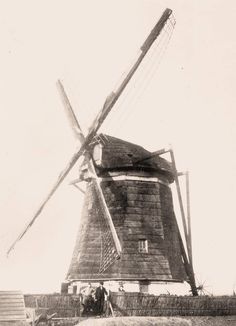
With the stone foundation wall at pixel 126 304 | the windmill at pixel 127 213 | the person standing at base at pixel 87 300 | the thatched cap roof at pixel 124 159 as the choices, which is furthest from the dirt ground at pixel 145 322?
the thatched cap roof at pixel 124 159

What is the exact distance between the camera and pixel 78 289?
1869 cm

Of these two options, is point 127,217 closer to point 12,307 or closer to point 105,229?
point 105,229

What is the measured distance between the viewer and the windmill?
1795 cm

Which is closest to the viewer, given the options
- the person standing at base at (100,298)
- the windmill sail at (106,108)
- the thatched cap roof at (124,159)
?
the person standing at base at (100,298)

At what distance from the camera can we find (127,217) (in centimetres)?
1870

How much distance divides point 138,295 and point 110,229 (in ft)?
8.37

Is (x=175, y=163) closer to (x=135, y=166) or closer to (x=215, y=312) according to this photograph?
(x=135, y=166)

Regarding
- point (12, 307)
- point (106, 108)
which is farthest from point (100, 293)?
point (106, 108)

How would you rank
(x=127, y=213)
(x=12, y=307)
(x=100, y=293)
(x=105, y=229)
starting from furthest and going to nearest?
(x=127, y=213)
(x=105, y=229)
(x=100, y=293)
(x=12, y=307)

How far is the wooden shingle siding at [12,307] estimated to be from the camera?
1530 cm

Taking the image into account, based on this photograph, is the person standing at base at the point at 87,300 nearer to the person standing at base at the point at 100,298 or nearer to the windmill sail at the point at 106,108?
the person standing at base at the point at 100,298

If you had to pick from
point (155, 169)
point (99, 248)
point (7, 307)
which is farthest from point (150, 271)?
point (7, 307)

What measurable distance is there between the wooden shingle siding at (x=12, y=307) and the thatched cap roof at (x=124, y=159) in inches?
225

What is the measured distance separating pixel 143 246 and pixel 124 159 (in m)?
3.23
